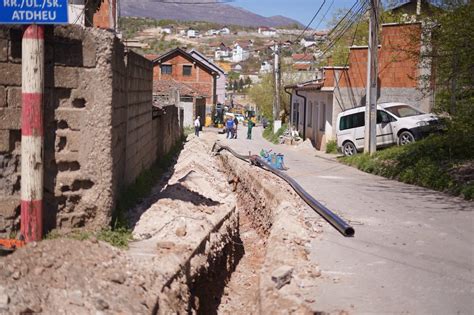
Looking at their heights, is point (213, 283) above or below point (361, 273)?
below

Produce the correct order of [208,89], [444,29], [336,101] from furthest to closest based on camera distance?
[208,89] < [336,101] < [444,29]

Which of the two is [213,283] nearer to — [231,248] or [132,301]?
[231,248]

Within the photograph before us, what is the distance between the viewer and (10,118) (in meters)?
8.15

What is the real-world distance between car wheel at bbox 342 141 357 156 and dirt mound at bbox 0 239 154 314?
69.1 feet

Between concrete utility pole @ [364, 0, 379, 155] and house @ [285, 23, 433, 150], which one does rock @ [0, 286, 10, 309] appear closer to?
house @ [285, 23, 433, 150]

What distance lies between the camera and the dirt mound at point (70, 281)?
5820 mm

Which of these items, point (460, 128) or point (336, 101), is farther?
point (336, 101)

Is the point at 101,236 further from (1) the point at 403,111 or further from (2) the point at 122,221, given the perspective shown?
(1) the point at 403,111

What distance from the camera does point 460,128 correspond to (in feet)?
56.7

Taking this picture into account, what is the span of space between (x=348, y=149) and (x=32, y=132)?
21216mm

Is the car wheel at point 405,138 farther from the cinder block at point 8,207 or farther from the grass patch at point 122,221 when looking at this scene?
the cinder block at point 8,207

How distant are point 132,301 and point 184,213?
14.6 ft

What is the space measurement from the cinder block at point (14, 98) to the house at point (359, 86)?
1331cm

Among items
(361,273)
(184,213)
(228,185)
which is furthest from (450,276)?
(228,185)
